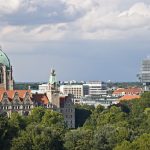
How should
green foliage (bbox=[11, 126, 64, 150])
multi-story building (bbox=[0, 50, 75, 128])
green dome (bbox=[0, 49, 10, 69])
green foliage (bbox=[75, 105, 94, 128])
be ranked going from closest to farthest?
green foliage (bbox=[11, 126, 64, 150])
multi-story building (bbox=[0, 50, 75, 128])
green foliage (bbox=[75, 105, 94, 128])
green dome (bbox=[0, 49, 10, 69])

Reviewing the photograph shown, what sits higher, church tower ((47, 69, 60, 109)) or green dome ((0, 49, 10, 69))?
green dome ((0, 49, 10, 69))

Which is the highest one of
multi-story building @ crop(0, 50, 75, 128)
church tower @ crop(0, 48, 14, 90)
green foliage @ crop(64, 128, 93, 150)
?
church tower @ crop(0, 48, 14, 90)

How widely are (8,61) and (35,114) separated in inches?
1455

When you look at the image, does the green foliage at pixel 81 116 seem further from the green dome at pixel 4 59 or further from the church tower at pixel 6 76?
the green dome at pixel 4 59

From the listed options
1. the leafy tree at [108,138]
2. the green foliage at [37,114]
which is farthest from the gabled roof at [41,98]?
the leafy tree at [108,138]

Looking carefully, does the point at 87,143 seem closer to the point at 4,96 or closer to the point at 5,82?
the point at 4,96

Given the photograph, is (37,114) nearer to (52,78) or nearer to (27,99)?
(27,99)

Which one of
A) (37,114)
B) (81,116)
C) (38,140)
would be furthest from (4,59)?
(38,140)

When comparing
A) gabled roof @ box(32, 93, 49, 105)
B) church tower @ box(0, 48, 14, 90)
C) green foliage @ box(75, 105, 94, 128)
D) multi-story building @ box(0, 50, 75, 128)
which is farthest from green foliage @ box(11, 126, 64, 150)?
church tower @ box(0, 48, 14, 90)

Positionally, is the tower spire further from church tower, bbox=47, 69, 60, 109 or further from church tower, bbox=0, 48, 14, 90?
church tower, bbox=0, 48, 14, 90

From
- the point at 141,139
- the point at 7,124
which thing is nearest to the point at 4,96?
the point at 7,124

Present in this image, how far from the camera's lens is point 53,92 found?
17100cm

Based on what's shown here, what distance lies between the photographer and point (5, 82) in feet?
581

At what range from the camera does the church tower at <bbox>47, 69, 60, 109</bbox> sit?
170 metres
